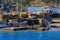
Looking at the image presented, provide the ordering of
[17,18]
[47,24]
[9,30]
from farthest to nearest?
[17,18], [47,24], [9,30]

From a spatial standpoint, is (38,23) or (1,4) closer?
(38,23)

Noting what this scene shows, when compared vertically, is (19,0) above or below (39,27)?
above

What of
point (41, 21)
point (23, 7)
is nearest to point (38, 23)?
point (41, 21)

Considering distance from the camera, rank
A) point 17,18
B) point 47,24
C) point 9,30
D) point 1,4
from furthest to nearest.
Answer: point 1,4 → point 17,18 → point 47,24 → point 9,30

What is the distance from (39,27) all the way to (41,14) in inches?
208

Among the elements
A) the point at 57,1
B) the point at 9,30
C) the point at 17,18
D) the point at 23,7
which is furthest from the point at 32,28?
the point at 57,1

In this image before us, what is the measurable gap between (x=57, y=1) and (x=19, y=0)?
7.72 metres

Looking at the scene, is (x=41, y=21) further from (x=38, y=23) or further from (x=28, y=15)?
(x=28, y=15)

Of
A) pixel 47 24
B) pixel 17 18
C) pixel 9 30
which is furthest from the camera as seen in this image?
pixel 17 18

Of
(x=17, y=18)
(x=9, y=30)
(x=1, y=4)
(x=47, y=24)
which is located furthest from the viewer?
(x=1, y=4)

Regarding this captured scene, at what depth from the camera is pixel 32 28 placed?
90.4ft

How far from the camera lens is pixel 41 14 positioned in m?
32.8

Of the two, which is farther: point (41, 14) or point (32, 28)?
point (41, 14)

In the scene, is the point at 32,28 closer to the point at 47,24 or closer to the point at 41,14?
the point at 47,24
